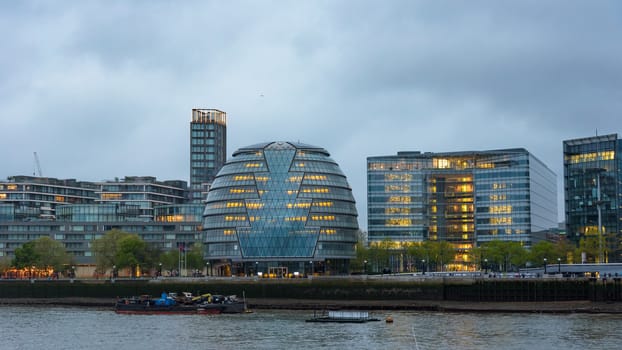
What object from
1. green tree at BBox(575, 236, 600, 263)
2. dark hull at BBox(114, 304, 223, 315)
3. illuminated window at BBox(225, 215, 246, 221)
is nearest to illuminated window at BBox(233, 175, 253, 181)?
illuminated window at BBox(225, 215, 246, 221)

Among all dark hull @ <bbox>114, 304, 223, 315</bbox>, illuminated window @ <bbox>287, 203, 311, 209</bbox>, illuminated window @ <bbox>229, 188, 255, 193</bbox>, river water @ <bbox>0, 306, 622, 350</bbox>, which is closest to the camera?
river water @ <bbox>0, 306, 622, 350</bbox>

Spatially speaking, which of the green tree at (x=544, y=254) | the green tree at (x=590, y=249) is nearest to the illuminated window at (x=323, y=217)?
the green tree at (x=544, y=254)

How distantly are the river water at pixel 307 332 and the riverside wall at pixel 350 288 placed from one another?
1273cm

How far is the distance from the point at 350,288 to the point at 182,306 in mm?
26051

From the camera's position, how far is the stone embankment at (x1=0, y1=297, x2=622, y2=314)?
121 m

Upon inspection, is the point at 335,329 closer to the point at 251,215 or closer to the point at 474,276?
the point at 474,276

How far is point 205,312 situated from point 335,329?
A: 3448 centimetres

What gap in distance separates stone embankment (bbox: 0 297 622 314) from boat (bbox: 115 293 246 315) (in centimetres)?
821

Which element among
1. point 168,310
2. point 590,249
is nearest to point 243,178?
point 168,310

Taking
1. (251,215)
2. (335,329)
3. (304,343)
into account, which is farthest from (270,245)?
(304,343)

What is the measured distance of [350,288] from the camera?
145250 mm

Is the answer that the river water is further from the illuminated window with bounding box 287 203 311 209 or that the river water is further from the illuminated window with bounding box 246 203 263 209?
the illuminated window with bounding box 246 203 263 209

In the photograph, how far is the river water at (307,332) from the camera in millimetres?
87312

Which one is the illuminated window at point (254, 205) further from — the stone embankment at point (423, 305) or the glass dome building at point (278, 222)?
the stone embankment at point (423, 305)
